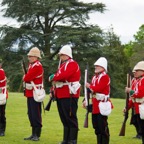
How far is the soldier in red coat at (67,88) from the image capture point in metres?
9.50

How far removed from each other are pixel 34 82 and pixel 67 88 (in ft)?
3.72

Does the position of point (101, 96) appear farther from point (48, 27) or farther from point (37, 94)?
point (48, 27)

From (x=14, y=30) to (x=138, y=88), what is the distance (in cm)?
3573

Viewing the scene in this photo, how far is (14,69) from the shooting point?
43.2 meters

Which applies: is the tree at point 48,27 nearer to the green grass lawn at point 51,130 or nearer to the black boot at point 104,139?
the green grass lawn at point 51,130

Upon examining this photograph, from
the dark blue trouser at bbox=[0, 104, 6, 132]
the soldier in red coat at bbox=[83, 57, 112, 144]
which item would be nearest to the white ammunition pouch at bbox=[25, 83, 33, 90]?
the dark blue trouser at bbox=[0, 104, 6, 132]

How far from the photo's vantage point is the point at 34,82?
1041 cm

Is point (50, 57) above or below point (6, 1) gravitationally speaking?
below

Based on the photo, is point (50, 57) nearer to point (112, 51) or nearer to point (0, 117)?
point (112, 51)

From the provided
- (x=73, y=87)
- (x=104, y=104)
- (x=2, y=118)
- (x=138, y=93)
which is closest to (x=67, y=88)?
(x=73, y=87)

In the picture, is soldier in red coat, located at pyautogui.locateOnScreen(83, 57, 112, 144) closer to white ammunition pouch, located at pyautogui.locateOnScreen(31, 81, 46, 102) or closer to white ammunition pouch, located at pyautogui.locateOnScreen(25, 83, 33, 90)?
white ammunition pouch, located at pyautogui.locateOnScreen(31, 81, 46, 102)

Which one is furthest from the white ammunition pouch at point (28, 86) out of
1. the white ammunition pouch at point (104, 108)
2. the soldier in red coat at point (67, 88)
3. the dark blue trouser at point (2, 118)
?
the white ammunition pouch at point (104, 108)

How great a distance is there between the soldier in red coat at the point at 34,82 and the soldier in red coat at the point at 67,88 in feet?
2.62

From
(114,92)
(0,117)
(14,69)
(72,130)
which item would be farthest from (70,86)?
(114,92)
